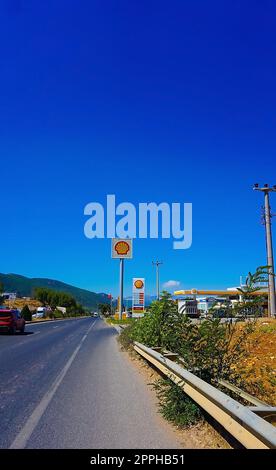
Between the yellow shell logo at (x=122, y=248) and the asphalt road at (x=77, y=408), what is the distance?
25.1m

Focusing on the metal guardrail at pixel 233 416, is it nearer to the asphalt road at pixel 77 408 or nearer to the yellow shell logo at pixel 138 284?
the asphalt road at pixel 77 408

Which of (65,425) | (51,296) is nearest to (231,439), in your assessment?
(65,425)

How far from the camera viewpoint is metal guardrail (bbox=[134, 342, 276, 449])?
14.1 feet

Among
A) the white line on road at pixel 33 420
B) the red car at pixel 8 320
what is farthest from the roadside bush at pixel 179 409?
the red car at pixel 8 320

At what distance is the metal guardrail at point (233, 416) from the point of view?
14.1ft

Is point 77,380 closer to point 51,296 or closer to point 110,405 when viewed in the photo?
point 110,405

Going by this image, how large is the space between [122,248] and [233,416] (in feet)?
116

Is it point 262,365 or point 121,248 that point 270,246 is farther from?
point 262,365

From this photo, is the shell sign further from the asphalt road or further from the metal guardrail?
the metal guardrail

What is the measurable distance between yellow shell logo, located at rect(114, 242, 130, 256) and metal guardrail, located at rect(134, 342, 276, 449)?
33.0m

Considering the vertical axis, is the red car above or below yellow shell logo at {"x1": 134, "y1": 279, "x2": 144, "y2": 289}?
below

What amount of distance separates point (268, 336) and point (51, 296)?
13993 cm

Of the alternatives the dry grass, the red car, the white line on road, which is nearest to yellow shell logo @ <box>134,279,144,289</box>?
the red car

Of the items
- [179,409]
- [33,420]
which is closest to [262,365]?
[179,409]
